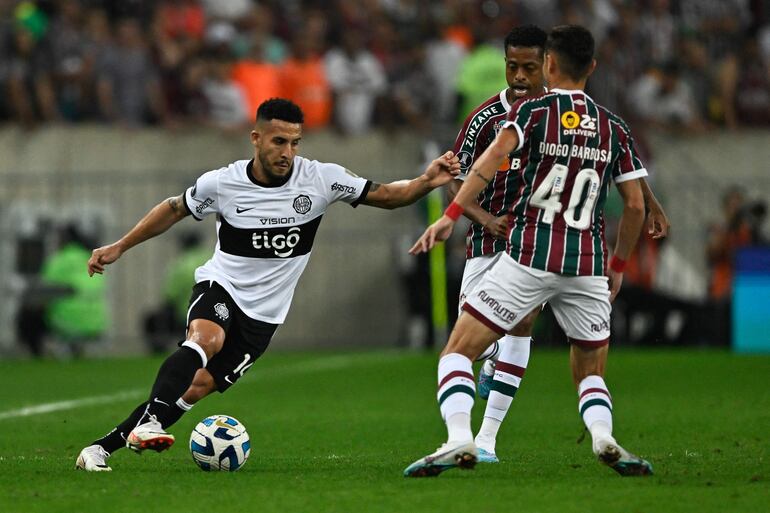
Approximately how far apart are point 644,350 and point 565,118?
45.3 ft

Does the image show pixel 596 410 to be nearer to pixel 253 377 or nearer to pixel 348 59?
pixel 253 377

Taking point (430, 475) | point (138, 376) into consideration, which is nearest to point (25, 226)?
point (138, 376)

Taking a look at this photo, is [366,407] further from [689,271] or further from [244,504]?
[689,271]

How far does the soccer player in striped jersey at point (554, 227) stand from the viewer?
758 centimetres

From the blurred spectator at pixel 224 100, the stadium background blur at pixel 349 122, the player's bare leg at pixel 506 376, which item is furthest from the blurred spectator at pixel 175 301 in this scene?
the player's bare leg at pixel 506 376

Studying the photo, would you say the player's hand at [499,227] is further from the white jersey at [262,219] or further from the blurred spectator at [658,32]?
the blurred spectator at [658,32]

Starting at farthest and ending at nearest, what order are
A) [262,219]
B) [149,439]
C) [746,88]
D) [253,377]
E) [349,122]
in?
[746,88]
[349,122]
[253,377]
[262,219]
[149,439]

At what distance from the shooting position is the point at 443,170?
8508 millimetres

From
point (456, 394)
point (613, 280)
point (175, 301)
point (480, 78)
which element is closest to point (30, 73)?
point (175, 301)

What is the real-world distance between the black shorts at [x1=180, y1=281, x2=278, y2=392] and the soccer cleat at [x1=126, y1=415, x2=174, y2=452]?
40.9 inches

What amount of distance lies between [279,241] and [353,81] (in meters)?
13.5

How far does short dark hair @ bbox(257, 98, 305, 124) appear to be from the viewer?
28.8ft

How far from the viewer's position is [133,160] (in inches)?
877

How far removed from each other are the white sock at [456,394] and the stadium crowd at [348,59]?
13.4 metres
